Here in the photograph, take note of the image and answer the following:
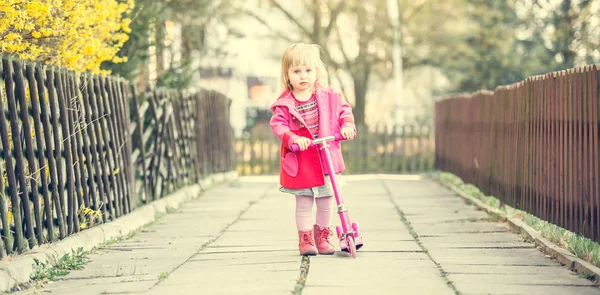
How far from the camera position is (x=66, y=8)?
28.1 ft

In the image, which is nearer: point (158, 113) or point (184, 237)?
point (184, 237)

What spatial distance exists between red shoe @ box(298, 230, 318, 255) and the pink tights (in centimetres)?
6

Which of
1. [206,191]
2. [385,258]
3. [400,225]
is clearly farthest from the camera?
[206,191]

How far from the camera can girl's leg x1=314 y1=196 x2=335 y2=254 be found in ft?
24.1

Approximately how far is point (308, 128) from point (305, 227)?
74cm

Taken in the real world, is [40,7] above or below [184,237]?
above

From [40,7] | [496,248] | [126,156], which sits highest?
[40,7]

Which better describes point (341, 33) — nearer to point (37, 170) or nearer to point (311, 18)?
point (311, 18)

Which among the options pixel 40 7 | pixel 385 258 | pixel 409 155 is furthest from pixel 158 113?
pixel 409 155

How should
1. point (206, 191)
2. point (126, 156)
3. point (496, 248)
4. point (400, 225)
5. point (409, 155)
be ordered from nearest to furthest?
point (496, 248)
point (400, 225)
point (126, 156)
point (206, 191)
point (409, 155)

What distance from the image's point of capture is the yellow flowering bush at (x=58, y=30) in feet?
25.4

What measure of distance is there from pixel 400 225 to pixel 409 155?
1277cm

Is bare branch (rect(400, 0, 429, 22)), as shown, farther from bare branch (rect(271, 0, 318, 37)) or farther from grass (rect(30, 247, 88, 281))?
grass (rect(30, 247, 88, 281))

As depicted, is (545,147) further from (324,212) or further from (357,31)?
(357,31)
